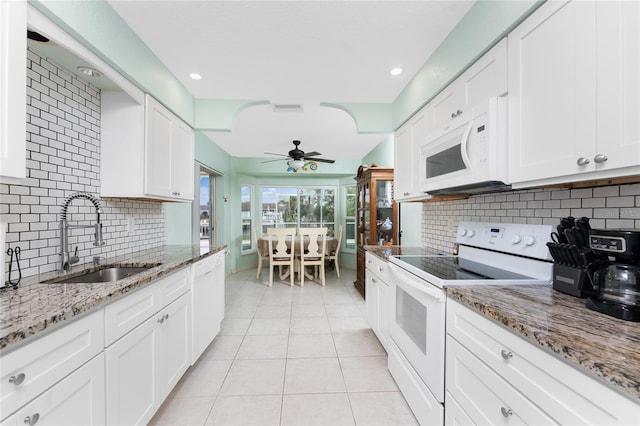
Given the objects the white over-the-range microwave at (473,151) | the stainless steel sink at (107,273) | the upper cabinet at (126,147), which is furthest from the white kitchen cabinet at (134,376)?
the white over-the-range microwave at (473,151)

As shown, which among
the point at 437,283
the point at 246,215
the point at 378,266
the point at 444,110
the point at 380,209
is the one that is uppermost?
the point at 444,110

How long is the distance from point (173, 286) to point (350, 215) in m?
4.91

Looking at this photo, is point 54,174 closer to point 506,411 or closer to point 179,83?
point 179,83

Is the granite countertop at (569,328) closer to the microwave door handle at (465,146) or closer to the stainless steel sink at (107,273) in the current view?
the microwave door handle at (465,146)

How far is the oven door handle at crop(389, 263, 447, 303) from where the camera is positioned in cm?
129

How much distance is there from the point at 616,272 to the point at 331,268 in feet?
17.0

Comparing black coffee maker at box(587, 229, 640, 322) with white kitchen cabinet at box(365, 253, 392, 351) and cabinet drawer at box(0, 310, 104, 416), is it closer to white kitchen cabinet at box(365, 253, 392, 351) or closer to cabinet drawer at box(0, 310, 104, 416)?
white kitchen cabinet at box(365, 253, 392, 351)

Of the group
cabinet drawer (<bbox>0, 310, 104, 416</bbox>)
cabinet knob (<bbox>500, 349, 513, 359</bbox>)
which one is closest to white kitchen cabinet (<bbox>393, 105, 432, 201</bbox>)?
cabinet knob (<bbox>500, 349, 513, 359</bbox>)

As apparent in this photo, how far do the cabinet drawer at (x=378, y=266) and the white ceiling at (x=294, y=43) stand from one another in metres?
1.57

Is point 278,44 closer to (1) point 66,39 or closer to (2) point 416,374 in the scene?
(1) point 66,39

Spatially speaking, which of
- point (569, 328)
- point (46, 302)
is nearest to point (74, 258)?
point (46, 302)

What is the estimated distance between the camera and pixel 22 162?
102cm

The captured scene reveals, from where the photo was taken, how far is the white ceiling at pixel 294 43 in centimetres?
157

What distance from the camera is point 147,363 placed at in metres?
1.39
